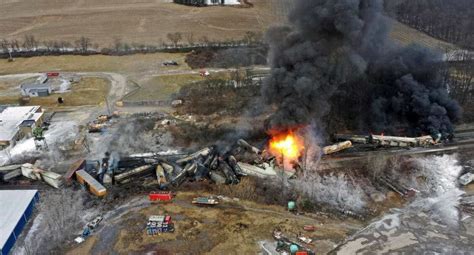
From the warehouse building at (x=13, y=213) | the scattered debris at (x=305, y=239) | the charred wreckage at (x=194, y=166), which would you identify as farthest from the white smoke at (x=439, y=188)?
the warehouse building at (x=13, y=213)

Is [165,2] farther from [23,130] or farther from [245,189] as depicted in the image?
[245,189]

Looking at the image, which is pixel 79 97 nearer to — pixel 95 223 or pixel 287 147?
pixel 95 223

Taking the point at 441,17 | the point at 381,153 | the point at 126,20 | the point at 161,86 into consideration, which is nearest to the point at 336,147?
the point at 381,153

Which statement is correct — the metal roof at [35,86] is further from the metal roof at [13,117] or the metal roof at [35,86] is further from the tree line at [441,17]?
the tree line at [441,17]

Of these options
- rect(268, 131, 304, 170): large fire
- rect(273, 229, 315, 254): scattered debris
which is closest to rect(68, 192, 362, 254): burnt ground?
rect(273, 229, 315, 254): scattered debris

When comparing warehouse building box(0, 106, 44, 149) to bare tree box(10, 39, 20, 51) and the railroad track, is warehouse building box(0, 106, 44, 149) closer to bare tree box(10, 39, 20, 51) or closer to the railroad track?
bare tree box(10, 39, 20, 51)

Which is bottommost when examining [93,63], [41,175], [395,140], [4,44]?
[41,175]

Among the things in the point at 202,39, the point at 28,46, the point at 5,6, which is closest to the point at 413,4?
the point at 202,39
